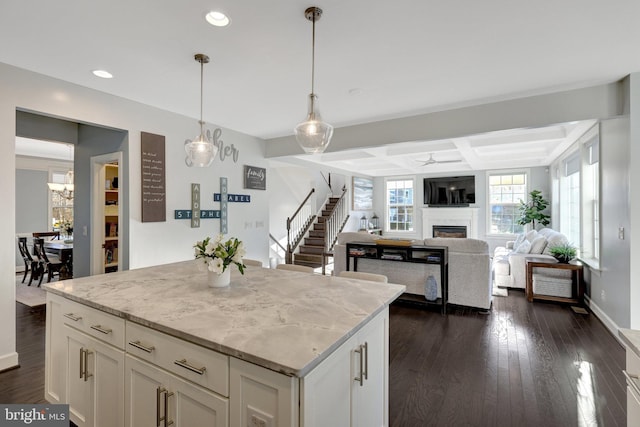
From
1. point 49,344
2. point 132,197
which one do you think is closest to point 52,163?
point 132,197

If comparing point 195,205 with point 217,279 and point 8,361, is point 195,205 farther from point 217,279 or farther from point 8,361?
point 217,279

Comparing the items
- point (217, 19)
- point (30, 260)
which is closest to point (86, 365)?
point (217, 19)

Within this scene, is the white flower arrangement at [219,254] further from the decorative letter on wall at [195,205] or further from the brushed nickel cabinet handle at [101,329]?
the decorative letter on wall at [195,205]

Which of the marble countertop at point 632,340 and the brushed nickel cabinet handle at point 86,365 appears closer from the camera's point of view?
the marble countertop at point 632,340

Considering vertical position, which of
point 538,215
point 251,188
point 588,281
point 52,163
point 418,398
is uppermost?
point 52,163

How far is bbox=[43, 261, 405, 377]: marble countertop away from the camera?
1.15 meters

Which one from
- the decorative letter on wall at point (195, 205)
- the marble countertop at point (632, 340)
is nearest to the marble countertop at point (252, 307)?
the marble countertop at point (632, 340)

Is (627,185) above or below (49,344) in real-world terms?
above

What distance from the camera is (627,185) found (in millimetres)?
3082

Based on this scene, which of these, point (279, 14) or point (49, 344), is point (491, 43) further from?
point (49, 344)

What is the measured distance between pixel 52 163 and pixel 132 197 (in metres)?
5.67

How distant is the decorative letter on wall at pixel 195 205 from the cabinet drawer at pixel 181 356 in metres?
3.02

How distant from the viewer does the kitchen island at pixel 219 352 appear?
43.8 inches

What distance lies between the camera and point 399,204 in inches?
400
